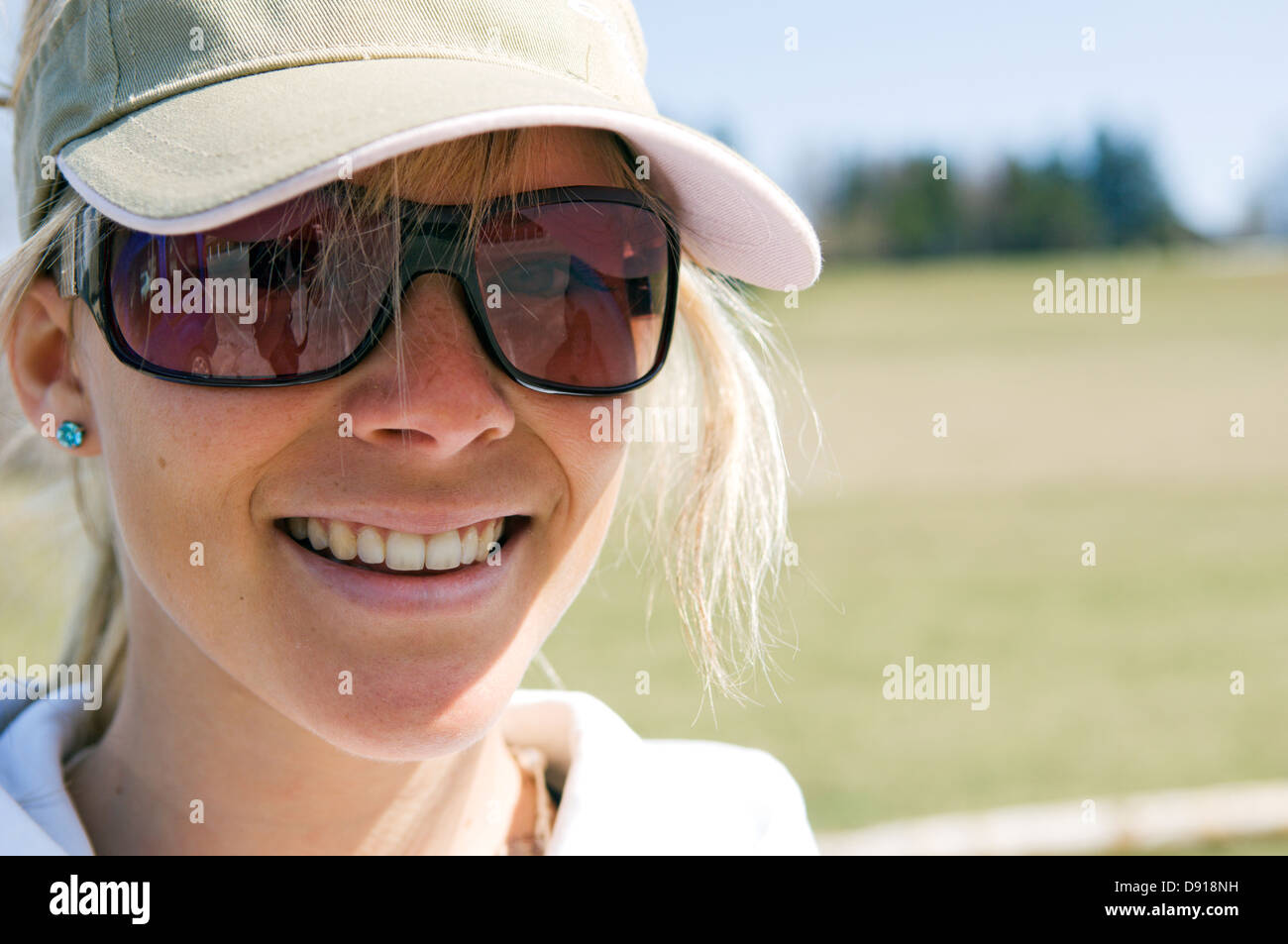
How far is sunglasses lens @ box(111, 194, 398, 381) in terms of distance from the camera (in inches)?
52.8

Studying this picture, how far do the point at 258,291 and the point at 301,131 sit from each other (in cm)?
21

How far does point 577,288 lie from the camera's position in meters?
1.53

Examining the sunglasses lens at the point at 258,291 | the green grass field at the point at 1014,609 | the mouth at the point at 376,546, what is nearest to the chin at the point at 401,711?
the mouth at the point at 376,546

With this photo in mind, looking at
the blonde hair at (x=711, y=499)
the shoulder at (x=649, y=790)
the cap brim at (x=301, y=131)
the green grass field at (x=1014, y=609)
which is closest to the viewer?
the cap brim at (x=301, y=131)

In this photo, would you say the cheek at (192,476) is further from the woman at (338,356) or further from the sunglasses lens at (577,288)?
the sunglasses lens at (577,288)

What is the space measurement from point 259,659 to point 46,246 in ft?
1.91

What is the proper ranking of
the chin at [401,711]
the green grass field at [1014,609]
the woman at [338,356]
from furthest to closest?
the green grass field at [1014,609]
the chin at [401,711]
the woman at [338,356]

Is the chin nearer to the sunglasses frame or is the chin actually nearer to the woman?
the woman

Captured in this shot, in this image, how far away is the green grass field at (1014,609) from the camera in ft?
19.2

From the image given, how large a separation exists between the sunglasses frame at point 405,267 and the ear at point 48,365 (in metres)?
0.10

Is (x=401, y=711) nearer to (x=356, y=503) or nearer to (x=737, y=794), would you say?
(x=356, y=503)

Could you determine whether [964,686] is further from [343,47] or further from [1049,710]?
[343,47]

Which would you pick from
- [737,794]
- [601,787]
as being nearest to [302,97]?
[601,787]

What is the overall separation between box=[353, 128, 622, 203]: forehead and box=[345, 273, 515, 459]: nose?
10 centimetres
